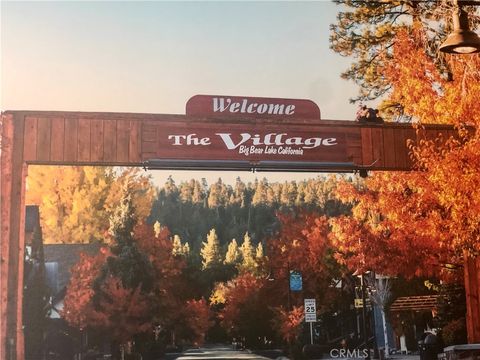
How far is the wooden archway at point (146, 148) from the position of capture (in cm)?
1479

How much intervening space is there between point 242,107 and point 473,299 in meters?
8.10

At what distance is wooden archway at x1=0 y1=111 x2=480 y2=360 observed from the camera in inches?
582

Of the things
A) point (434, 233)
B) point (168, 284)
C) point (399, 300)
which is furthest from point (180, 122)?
point (168, 284)

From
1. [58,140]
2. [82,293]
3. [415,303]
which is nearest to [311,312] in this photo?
[415,303]

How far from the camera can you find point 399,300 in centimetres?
3941

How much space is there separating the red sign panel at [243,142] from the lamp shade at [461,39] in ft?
22.7

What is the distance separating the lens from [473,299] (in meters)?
17.6

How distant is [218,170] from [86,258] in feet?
95.4

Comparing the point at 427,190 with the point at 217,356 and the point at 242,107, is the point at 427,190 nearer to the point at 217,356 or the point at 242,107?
the point at 242,107

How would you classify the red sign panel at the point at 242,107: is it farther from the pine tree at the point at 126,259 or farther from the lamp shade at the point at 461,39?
the pine tree at the point at 126,259

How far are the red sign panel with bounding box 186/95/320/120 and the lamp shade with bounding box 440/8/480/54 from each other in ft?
22.7

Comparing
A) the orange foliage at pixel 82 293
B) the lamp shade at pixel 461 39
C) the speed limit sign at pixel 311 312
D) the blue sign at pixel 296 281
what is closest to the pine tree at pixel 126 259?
the orange foliage at pixel 82 293

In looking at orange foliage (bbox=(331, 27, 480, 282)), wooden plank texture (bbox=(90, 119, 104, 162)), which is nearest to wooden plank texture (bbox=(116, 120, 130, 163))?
wooden plank texture (bbox=(90, 119, 104, 162))

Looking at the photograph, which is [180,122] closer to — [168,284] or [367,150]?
[367,150]
